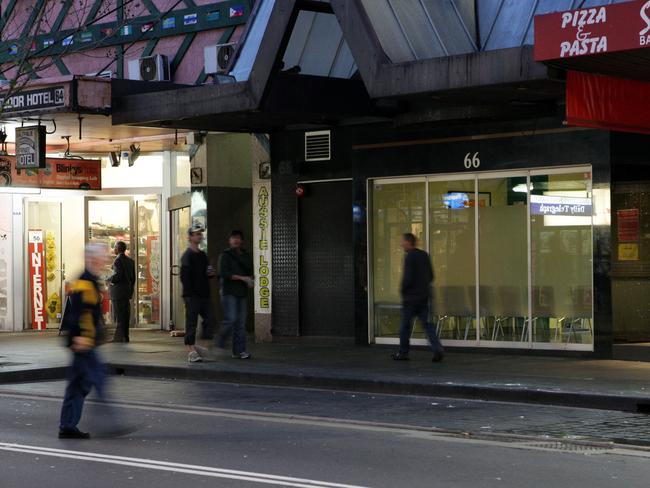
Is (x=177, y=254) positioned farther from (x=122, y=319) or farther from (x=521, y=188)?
(x=521, y=188)

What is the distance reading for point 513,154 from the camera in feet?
58.9

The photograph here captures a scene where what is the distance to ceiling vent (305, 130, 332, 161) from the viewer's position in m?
20.5

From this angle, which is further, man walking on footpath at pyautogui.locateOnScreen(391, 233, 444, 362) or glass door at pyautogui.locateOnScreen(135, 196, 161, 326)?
glass door at pyautogui.locateOnScreen(135, 196, 161, 326)

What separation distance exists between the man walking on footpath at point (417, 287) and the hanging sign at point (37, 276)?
11189 mm

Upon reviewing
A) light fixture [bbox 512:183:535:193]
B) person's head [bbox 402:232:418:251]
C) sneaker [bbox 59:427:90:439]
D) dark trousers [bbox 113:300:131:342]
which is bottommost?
sneaker [bbox 59:427:90:439]

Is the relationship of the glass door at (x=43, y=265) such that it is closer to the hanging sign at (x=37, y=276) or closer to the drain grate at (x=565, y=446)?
the hanging sign at (x=37, y=276)

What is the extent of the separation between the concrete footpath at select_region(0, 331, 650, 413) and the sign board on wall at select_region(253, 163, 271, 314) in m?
1.03

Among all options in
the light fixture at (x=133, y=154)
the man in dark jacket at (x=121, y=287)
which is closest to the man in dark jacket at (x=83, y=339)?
the man in dark jacket at (x=121, y=287)

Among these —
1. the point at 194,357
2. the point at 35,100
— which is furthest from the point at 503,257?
the point at 35,100

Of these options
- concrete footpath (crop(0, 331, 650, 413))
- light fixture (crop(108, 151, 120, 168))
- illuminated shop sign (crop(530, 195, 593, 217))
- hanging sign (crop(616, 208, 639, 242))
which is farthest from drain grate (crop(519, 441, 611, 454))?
light fixture (crop(108, 151, 120, 168))

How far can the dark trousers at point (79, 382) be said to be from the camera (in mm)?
10578

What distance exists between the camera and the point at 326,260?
20719 mm

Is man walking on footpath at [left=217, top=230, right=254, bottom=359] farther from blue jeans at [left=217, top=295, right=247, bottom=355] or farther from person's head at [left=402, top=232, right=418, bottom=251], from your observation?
person's head at [left=402, top=232, right=418, bottom=251]

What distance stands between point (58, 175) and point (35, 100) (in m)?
4.75
